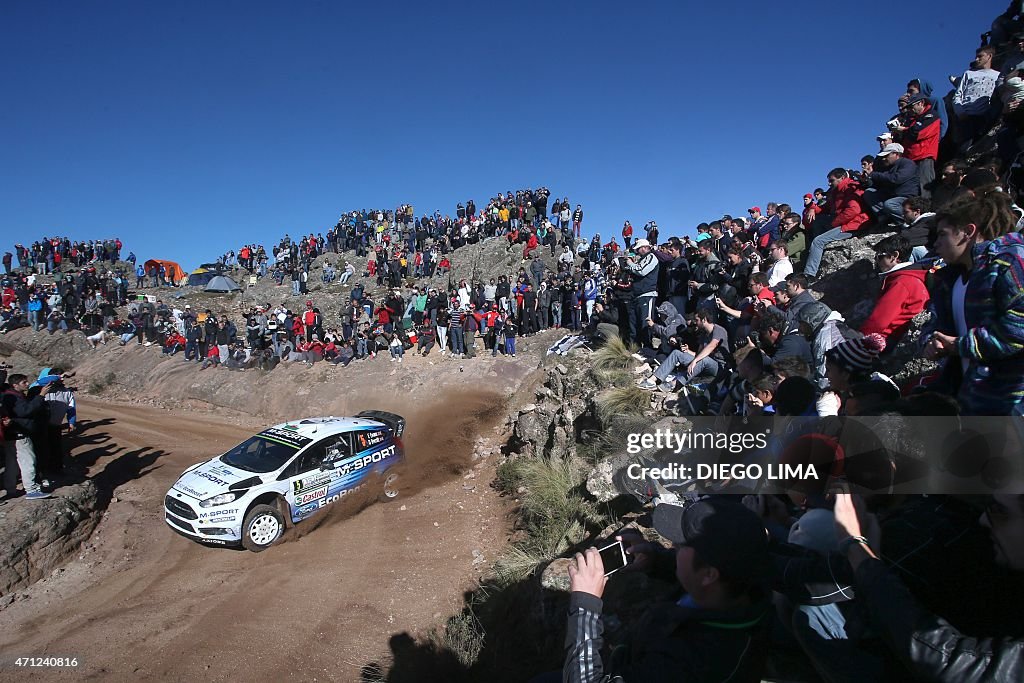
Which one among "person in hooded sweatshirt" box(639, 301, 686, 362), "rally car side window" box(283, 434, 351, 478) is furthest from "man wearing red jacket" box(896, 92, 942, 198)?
"rally car side window" box(283, 434, 351, 478)

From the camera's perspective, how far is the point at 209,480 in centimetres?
797

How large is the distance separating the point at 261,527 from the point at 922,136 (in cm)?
1201

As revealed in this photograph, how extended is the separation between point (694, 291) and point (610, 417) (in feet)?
10.3

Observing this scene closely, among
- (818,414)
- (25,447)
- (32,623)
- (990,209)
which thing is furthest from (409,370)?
(990,209)

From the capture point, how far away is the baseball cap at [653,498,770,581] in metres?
1.90

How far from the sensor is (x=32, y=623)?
648 centimetres

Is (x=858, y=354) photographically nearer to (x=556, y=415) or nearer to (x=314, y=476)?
(x=556, y=415)

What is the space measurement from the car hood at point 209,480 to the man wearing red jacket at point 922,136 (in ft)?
38.2

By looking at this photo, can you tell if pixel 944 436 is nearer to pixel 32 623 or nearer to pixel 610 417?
pixel 610 417

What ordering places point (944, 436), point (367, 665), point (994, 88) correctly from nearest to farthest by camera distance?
point (944, 436), point (367, 665), point (994, 88)

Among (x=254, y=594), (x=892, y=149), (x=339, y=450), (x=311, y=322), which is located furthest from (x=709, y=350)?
(x=311, y=322)

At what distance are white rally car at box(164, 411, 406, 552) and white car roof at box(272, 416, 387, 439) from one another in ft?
0.06

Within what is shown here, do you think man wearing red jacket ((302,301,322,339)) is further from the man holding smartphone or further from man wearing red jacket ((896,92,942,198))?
the man holding smartphone

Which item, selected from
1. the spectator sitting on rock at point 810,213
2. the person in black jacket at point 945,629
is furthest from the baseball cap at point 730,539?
the spectator sitting on rock at point 810,213
